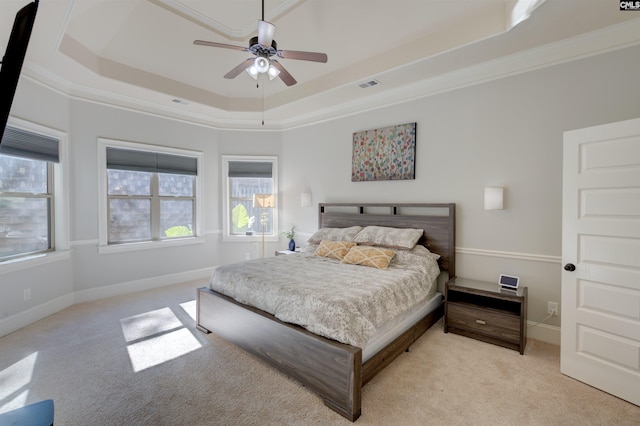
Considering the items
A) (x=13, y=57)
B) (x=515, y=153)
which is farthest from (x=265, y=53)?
(x=515, y=153)

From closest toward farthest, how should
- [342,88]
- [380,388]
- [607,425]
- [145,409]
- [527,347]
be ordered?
[607,425] → [145,409] → [380,388] → [527,347] → [342,88]

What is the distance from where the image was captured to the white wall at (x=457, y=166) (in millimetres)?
2904

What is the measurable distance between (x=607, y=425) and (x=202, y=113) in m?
5.89

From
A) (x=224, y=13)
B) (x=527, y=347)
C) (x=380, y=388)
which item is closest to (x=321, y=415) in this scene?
(x=380, y=388)

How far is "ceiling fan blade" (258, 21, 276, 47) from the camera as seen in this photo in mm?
2274

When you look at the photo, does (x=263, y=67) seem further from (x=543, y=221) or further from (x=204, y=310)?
(x=543, y=221)

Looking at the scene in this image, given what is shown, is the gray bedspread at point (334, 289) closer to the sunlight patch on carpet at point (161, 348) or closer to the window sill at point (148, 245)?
the sunlight patch on carpet at point (161, 348)

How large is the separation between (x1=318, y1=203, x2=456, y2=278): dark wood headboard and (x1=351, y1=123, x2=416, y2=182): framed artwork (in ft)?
1.40

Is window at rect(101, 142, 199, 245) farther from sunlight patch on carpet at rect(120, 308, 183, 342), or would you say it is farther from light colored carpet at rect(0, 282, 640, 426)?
light colored carpet at rect(0, 282, 640, 426)

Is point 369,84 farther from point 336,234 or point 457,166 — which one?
point 336,234

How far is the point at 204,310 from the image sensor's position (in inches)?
123

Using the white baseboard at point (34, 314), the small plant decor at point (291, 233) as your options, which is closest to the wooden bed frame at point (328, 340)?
the small plant decor at point (291, 233)


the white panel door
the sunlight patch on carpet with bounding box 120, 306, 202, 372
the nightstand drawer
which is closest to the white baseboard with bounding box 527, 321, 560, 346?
the nightstand drawer

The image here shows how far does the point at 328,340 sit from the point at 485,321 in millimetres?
1829
